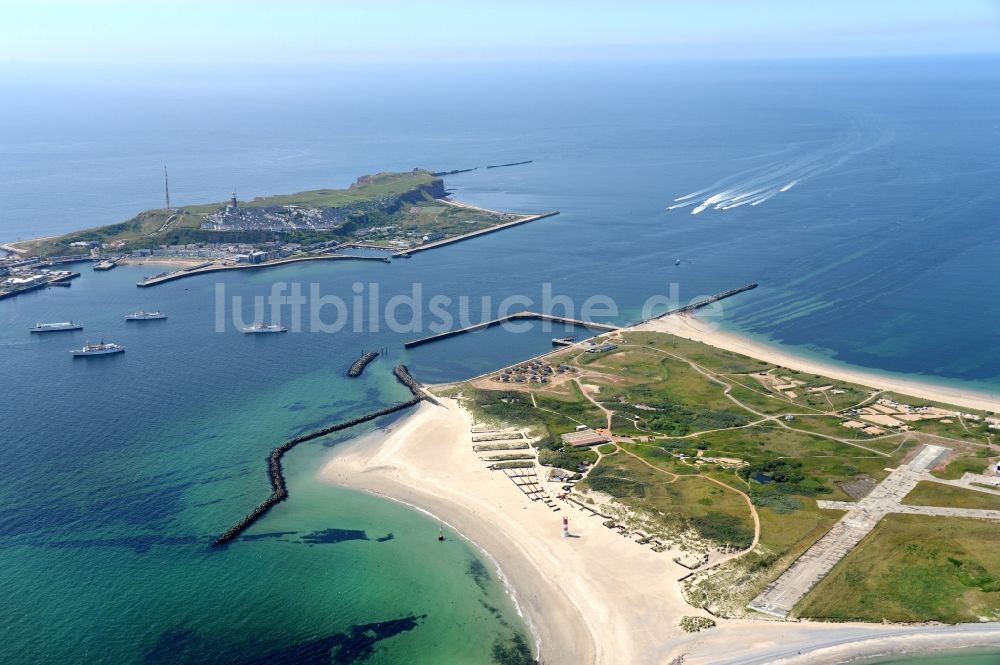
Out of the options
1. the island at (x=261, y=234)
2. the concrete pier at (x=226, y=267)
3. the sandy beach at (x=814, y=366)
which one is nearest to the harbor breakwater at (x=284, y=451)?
the sandy beach at (x=814, y=366)

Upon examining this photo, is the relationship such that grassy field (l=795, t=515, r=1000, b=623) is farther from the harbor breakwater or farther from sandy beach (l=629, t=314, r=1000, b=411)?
the harbor breakwater

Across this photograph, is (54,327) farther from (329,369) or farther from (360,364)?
(360,364)

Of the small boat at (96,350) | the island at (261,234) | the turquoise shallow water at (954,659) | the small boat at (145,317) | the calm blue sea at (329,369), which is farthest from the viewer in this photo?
the island at (261,234)

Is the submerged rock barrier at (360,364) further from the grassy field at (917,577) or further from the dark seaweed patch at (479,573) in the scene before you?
the grassy field at (917,577)

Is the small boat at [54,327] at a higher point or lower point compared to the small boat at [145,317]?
lower

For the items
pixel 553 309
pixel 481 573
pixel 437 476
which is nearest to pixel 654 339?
pixel 553 309

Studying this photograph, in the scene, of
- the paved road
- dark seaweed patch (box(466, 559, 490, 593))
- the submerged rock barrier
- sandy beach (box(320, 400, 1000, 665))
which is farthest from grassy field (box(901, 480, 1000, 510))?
the submerged rock barrier

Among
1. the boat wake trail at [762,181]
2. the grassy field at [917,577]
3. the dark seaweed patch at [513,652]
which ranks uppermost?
the boat wake trail at [762,181]
